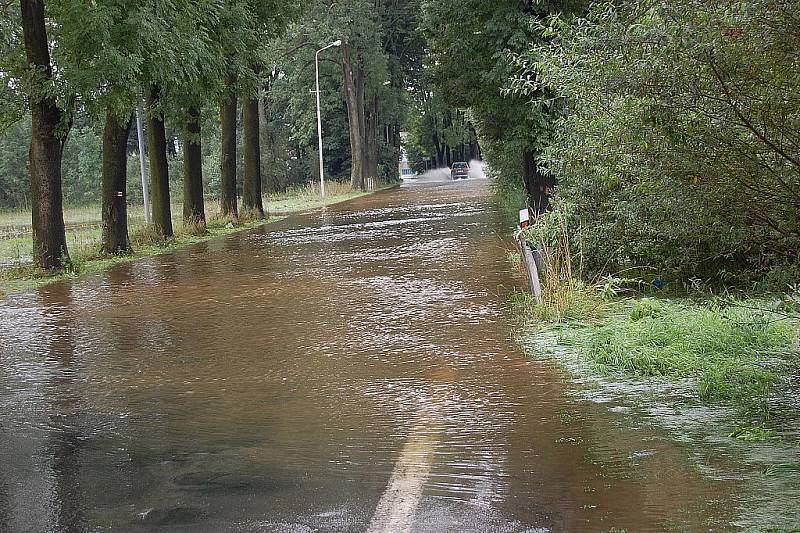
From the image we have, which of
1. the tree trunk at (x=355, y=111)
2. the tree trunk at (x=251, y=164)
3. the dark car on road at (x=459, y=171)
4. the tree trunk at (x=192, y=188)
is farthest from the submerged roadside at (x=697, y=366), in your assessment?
the dark car on road at (x=459, y=171)

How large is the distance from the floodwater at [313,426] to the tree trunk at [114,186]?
7.29 meters

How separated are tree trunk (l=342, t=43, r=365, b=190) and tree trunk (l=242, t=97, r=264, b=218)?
22140mm

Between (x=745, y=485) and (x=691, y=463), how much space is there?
546 mm

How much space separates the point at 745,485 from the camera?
6.00 m

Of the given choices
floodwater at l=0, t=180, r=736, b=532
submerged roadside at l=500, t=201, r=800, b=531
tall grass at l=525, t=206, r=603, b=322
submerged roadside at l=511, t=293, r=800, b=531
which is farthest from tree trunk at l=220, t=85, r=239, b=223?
submerged roadside at l=511, t=293, r=800, b=531

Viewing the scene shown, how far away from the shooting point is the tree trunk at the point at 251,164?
121 feet

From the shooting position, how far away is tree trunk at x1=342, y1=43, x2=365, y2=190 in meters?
59.7

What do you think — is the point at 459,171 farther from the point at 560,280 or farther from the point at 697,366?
the point at 697,366

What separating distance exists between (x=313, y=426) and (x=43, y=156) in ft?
46.7

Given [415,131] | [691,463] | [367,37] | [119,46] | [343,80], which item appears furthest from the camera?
[415,131]

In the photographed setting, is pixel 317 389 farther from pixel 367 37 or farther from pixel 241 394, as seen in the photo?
pixel 367 37

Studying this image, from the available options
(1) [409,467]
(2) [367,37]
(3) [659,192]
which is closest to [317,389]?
(1) [409,467]

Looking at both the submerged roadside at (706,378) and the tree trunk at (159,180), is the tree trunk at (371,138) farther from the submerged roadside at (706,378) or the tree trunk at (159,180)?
the submerged roadside at (706,378)

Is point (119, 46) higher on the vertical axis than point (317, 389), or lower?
higher
